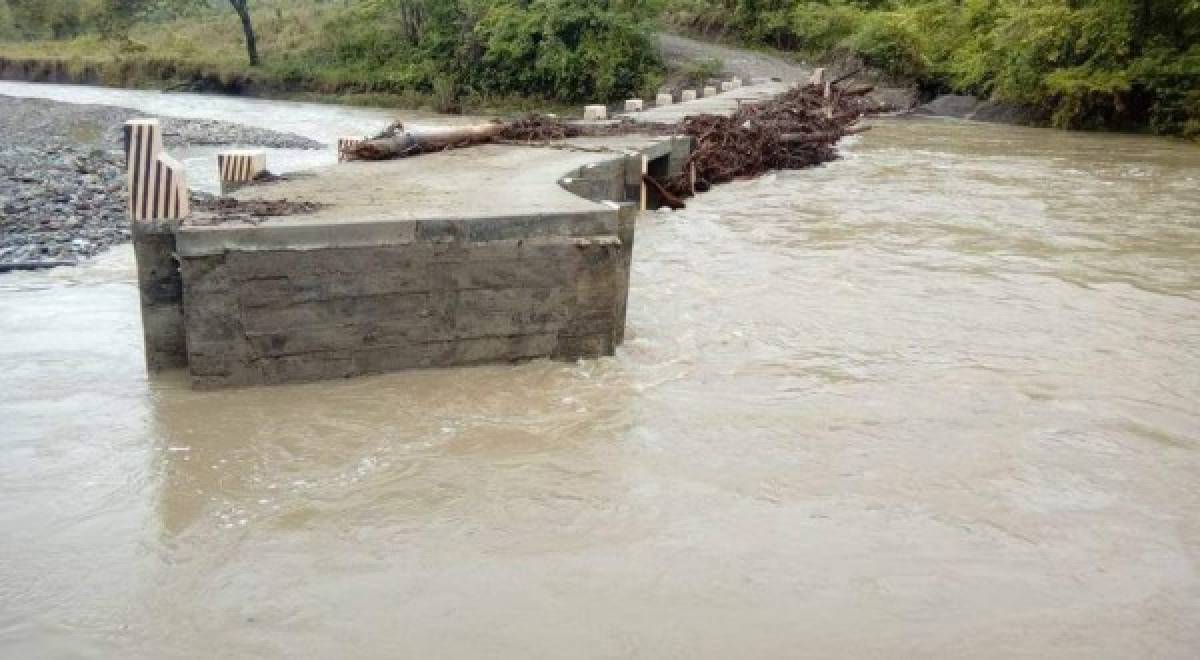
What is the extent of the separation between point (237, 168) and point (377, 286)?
2964 millimetres

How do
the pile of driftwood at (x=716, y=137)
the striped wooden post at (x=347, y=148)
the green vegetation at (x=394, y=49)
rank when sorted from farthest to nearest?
1. the green vegetation at (x=394, y=49)
2. the pile of driftwood at (x=716, y=137)
3. the striped wooden post at (x=347, y=148)

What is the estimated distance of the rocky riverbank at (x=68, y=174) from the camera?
1095cm

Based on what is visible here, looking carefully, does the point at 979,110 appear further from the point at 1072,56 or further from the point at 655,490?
the point at 655,490

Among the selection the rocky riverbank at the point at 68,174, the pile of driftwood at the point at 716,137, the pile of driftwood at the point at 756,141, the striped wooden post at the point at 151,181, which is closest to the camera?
the striped wooden post at the point at 151,181

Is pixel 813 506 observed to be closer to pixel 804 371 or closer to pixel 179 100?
pixel 804 371

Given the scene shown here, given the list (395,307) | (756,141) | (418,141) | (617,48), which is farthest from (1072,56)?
(395,307)

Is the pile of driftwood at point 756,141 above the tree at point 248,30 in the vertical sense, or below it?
Result: below

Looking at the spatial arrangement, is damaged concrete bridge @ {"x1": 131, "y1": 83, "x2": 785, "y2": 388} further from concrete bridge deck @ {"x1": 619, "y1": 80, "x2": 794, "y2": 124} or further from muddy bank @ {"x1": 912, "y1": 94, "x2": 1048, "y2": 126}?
muddy bank @ {"x1": 912, "y1": 94, "x2": 1048, "y2": 126}

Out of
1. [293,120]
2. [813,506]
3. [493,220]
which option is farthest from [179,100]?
[813,506]

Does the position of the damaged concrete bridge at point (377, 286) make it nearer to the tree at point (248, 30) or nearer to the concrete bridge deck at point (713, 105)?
the concrete bridge deck at point (713, 105)

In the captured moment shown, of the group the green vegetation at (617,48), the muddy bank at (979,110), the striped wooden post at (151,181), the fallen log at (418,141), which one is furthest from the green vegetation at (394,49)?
the striped wooden post at (151,181)

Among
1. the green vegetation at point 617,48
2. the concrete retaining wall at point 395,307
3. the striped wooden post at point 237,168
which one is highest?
the green vegetation at point 617,48

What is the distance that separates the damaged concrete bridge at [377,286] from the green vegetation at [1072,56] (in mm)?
19419

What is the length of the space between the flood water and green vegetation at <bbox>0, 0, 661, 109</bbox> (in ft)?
86.8
